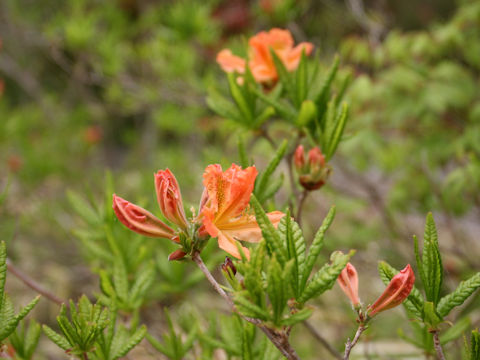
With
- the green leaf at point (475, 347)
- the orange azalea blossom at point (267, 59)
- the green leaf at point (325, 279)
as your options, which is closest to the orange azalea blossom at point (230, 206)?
the green leaf at point (325, 279)

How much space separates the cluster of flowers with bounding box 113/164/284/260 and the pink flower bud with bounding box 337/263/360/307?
14cm

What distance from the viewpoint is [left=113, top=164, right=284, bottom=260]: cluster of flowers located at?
0.64 meters

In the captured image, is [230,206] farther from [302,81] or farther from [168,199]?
[302,81]

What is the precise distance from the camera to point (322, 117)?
1019 mm

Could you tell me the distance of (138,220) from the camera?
2.17 ft

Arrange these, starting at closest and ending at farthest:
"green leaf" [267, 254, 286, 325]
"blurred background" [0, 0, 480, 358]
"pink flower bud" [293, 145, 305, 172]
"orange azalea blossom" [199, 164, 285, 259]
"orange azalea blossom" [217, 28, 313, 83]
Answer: "green leaf" [267, 254, 286, 325] < "orange azalea blossom" [199, 164, 285, 259] < "pink flower bud" [293, 145, 305, 172] < "orange azalea blossom" [217, 28, 313, 83] < "blurred background" [0, 0, 480, 358]

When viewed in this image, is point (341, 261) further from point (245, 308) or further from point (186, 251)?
point (186, 251)

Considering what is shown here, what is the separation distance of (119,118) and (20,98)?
1.40 metres

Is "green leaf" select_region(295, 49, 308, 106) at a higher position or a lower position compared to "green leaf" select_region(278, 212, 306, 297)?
higher

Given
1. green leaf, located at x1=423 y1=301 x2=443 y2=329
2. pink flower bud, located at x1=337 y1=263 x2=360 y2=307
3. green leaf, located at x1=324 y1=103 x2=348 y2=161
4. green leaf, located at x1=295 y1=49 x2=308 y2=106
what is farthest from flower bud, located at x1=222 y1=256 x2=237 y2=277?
green leaf, located at x1=295 y1=49 x2=308 y2=106

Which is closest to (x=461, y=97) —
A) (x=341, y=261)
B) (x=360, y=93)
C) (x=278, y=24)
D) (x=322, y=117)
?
(x=360, y=93)

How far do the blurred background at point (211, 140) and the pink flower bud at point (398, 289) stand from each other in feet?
2.02

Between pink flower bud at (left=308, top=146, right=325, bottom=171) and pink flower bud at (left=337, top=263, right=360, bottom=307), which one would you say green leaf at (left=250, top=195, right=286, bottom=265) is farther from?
pink flower bud at (left=308, top=146, right=325, bottom=171)

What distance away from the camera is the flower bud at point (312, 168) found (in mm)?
941
